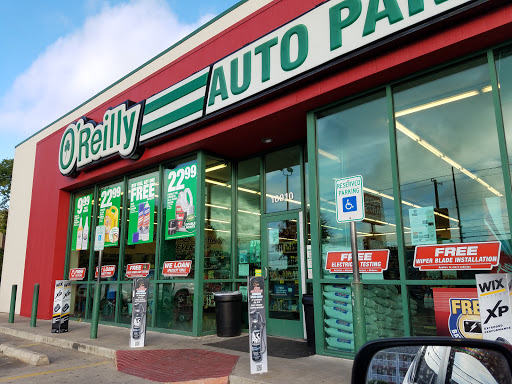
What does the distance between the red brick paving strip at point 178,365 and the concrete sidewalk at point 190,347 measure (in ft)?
0.66

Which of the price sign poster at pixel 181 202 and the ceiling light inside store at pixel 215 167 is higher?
the ceiling light inside store at pixel 215 167

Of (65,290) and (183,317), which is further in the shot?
(65,290)

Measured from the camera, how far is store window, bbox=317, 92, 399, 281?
20.2ft

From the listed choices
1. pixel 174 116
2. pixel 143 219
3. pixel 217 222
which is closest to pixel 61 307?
pixel 143 219

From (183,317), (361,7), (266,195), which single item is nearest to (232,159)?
Answer: (266,195)

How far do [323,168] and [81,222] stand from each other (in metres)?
9.09

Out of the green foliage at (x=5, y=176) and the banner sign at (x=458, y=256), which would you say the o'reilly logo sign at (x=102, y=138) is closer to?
the banner sign at (x=458, y=256)

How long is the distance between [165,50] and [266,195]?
4711 mm

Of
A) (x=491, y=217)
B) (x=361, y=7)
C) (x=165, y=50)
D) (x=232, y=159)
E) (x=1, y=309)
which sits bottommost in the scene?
(x=1, y=309)

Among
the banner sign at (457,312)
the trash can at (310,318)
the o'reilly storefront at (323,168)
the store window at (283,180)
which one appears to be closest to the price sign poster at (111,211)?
the o'reilly storefront at (323,168)

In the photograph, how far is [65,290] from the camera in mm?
9766

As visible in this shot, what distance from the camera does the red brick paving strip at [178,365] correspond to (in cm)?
547

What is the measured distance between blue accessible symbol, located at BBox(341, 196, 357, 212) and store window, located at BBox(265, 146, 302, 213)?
4589 millimetres

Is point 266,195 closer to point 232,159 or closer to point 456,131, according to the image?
point 232,159
